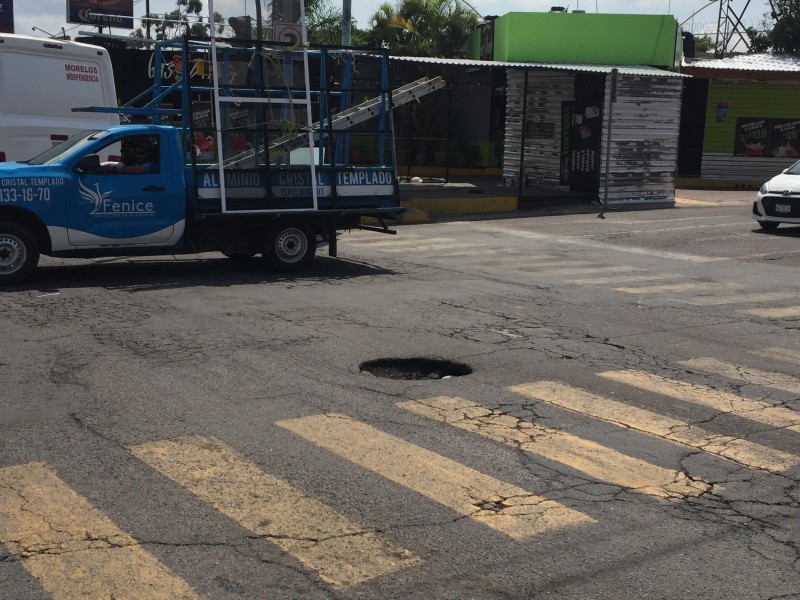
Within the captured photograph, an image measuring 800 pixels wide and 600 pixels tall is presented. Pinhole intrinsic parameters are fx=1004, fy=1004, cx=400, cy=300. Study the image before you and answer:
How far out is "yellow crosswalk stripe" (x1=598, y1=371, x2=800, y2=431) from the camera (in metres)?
7.28

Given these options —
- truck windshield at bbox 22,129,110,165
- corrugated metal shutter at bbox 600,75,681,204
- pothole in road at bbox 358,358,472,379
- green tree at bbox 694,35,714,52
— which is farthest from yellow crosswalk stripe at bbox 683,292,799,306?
green tree at bbox 694,35,714,52

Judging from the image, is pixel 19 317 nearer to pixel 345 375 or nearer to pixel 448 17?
pixel 345 375

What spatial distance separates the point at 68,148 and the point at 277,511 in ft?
27.0

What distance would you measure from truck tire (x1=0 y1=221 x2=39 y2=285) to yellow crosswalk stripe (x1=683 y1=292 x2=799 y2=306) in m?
7.72

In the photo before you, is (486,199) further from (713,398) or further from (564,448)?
(564,448)

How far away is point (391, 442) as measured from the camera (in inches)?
254

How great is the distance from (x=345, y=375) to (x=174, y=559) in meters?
3.53

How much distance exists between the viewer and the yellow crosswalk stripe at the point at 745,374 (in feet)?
27.1

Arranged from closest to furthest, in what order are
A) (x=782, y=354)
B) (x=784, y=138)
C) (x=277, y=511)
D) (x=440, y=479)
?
(x=277, y=511), (x=440, y=479), (x=782, y=354), (x=784, y=138)

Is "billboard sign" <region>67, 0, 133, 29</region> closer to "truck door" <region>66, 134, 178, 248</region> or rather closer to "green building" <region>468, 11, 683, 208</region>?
"green building" <region>468, 11, 683, 208</region>

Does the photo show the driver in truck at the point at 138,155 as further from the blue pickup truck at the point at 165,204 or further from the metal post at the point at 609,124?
the metal post at the point at 609,124

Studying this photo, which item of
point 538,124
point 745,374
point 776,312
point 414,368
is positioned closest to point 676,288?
point 776,312

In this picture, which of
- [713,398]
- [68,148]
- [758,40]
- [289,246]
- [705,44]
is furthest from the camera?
[705,44]

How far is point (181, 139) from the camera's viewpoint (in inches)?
526
